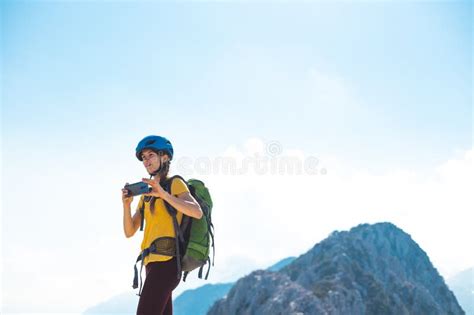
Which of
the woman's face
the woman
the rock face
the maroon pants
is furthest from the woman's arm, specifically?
the rock face

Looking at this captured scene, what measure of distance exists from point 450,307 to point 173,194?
172 meters

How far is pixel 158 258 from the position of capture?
17.5 ft

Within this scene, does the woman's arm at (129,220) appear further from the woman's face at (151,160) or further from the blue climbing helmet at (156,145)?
the blue climbing helmet at (156,145)

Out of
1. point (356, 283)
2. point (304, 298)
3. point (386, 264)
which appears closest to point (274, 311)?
point (304, 298)

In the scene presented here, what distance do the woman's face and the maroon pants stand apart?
1260 mm

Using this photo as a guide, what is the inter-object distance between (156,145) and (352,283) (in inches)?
4602

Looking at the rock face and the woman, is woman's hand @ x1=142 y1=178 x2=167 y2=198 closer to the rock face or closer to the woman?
the woman

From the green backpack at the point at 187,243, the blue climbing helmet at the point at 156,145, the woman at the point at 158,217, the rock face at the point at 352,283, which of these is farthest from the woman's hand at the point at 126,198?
the rock face at the point at 352,283

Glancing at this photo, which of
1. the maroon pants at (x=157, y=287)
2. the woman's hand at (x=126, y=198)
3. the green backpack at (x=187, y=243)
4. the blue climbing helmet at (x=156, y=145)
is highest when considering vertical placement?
the blue climbing helmet at (x=156, y=145)

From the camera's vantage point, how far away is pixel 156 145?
571 cm

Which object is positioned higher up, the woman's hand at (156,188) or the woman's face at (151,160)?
the woman's face at (151,160)

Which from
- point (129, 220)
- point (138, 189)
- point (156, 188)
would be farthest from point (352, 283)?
point (156, 188)

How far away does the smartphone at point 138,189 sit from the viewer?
17.5ft

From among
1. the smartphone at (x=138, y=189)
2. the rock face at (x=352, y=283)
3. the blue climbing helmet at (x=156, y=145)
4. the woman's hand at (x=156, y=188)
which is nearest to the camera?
the woman's hand at (x=156, y=188)
